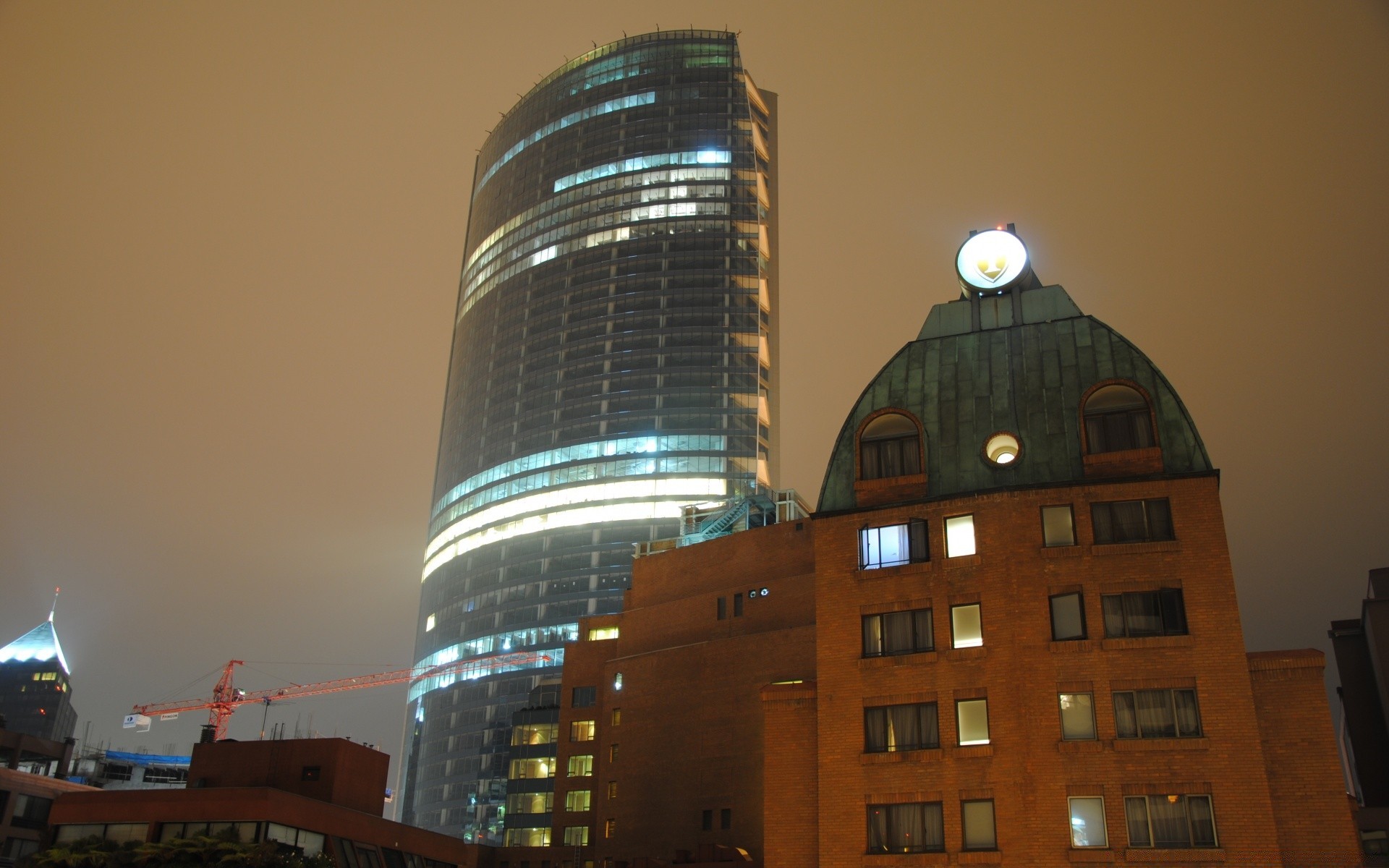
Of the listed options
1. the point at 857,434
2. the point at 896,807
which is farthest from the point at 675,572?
the point at 896,807

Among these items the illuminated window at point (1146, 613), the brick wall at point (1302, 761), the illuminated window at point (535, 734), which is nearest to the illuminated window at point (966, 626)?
the illuminated window at point (1146, 613)

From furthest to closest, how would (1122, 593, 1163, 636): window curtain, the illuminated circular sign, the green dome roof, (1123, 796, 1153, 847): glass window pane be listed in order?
1. the illuminated circular sign
2. the green dome roof
3. (1122, 593, 1163, 636): window curtain
4. (1123, 796, 1153, 847): glass window pane

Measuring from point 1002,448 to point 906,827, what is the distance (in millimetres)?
20130

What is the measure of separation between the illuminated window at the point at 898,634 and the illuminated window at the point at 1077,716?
686 cm

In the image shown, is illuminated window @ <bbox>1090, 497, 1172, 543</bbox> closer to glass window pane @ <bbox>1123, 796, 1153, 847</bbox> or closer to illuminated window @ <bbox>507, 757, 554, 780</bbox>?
glass window pane @ <bbox>1123, 796, 1153, 847</bbox>

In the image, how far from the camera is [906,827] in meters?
55.6

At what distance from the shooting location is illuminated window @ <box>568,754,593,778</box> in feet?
431

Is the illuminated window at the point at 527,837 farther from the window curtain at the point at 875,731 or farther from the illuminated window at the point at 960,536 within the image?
the illuminated window at the point at 960,536

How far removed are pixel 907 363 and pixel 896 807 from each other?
2503 centimetres

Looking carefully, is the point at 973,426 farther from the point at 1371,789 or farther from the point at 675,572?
the point at 1371,789

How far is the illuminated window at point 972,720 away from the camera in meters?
55.8

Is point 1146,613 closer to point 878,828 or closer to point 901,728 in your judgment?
point 901,728

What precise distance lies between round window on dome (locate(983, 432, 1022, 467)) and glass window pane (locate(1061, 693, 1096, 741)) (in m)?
12.7

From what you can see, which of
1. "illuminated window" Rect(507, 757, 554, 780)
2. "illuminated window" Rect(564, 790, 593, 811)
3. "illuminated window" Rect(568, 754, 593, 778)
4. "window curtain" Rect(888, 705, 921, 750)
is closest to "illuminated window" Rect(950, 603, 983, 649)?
"window curtain" Rect(888, 705, 921, 750)
